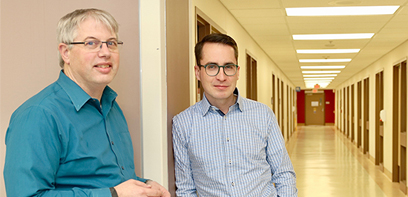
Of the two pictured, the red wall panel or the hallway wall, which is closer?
the hallway wall

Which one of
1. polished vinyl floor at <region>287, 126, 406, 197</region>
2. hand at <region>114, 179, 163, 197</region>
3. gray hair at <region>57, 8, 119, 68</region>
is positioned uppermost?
gray hair at <region>57, 8, 119, 68</region>

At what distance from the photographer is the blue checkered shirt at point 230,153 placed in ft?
6.09

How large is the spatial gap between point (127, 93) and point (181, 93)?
0.43 meters

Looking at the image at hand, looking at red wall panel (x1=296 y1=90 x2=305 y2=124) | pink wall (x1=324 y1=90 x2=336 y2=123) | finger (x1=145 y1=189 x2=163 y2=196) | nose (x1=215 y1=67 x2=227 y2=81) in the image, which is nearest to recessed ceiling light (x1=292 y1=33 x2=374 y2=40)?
nose (x1=215 y1=67 x2=227 y2=81)

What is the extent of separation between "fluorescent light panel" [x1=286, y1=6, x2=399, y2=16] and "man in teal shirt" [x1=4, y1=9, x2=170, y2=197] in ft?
12.8

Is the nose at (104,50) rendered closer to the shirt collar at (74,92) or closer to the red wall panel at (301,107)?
the shirt collar at (74,92)

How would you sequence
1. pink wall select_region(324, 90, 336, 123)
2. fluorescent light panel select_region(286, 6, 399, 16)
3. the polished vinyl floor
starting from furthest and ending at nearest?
pink wall select_region(324, 90, 336, 123) < the polished vinyl floor < fluorescent light panel select_region(286, 6, 399, 16)

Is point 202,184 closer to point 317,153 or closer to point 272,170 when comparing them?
point 272,170

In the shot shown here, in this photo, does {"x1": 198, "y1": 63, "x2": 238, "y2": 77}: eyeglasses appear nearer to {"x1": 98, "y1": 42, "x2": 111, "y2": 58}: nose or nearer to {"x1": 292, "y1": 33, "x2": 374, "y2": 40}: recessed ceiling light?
{"x1": 98, "y1": 42, "x2": 111, "y2": 58}: nose

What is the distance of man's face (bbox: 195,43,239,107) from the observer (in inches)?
73.3

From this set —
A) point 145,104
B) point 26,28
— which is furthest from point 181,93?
point 26,28

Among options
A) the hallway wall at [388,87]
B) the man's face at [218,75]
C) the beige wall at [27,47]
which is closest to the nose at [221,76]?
the man's face at [218,75]

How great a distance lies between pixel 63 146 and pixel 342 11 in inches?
176

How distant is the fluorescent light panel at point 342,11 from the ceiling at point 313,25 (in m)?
0.12
